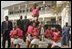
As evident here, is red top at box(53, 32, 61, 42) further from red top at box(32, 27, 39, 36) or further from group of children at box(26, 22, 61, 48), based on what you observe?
red top at box(32, 27, 39, 36)

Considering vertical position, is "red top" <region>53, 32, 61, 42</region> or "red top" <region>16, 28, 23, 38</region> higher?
"red top" <region>16, 28, 23, 38</region>

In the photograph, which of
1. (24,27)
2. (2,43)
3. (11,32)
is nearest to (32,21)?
(24,27)

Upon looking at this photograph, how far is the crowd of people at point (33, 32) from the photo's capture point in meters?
5.53

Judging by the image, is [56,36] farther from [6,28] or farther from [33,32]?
[6,28]

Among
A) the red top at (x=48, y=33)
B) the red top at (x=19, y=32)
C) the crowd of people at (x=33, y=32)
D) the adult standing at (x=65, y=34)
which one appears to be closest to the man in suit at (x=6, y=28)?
the crowd of people at (x=33, y=32)

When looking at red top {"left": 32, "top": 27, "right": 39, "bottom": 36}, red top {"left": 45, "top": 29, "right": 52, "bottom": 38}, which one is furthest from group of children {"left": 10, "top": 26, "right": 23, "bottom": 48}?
red top {"left": 45, "top": 29, "right": 52, "bottom": 38}

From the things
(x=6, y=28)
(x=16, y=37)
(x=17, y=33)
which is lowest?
(x=16, y=37)

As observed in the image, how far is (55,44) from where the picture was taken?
220 inches

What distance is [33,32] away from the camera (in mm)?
5566

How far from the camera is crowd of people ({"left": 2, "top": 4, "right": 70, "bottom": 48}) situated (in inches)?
218

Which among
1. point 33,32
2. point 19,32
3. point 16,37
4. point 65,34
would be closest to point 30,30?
point 33,32

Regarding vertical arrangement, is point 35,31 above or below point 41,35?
above

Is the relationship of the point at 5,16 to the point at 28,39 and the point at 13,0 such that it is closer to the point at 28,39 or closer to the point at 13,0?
the point at 13,0

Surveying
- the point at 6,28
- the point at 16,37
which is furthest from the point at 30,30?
the point at 6,28
